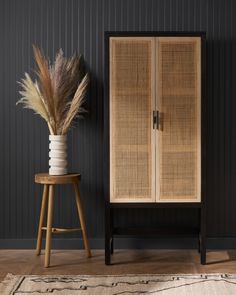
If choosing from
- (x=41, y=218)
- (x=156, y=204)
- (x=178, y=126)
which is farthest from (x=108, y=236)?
(x=178, y=126)

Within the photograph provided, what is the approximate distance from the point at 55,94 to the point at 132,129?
2.27 ft

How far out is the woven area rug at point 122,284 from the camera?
12.8 ft

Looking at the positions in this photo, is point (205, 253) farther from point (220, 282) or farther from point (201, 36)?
point (201, 36)

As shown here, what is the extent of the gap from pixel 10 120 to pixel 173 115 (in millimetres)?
→ 1497

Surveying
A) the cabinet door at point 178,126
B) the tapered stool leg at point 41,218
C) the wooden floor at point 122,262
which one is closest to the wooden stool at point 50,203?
the tapered stool leg at point 41,218

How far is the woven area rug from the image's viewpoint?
3900 millimetres

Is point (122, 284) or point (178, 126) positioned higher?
point (178, 126)

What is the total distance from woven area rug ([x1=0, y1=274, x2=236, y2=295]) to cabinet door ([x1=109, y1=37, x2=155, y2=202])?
0.73 metres

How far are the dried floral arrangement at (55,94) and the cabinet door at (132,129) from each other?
13.4 inches

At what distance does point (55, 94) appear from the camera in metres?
4.73

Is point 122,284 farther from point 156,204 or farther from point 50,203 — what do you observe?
point 50,203

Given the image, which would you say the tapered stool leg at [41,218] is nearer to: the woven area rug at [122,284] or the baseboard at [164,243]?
the baseboard at [164,243]

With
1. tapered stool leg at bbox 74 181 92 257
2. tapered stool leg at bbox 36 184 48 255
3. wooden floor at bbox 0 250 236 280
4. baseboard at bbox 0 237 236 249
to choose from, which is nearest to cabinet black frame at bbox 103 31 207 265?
wooden floor at bbox 0 250 236 280

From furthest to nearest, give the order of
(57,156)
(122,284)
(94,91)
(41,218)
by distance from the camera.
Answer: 1. (94,91)
2. (41,218)
3. (57,156)
4. (122,284)
